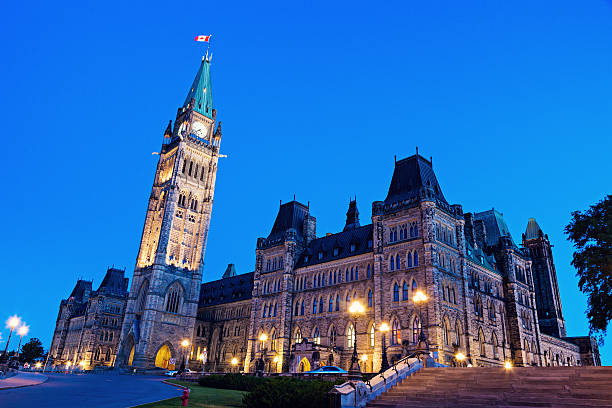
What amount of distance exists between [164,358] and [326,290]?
114ft

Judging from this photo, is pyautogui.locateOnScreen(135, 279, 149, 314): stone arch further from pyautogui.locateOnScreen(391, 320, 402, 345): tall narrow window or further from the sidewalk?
pyautogui.locateOnScreen(391, 320, 402, 345): tall narrow window

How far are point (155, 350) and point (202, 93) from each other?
52.6m

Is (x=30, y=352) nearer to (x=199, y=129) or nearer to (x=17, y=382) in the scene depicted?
(x=199, y=129)

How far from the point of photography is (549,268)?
84875mm

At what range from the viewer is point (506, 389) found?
68.9 feet

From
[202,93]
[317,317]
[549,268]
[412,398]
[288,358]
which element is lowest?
[412,398]

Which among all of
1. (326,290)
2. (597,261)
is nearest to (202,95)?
(326,290)

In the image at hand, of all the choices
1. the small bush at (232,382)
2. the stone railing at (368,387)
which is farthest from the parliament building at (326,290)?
the small bush at (232,382)

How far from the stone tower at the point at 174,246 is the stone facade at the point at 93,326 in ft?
58.9

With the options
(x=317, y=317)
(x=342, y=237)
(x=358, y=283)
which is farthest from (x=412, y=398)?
(x=342, y=237)

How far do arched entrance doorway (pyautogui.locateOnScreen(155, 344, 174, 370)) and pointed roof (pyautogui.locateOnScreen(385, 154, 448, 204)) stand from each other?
150ft

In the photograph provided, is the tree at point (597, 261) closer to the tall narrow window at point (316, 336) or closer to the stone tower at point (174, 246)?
the tall narrow window at point (316, 336)

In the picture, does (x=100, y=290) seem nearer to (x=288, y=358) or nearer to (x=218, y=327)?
(x=218, y=327)

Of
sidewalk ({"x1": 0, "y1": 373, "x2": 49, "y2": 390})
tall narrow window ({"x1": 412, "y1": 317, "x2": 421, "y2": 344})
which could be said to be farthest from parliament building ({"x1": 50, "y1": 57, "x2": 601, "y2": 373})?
sidewalk ({"x1": 0, "y1": 373, "x2": 49, "y2": 390})
